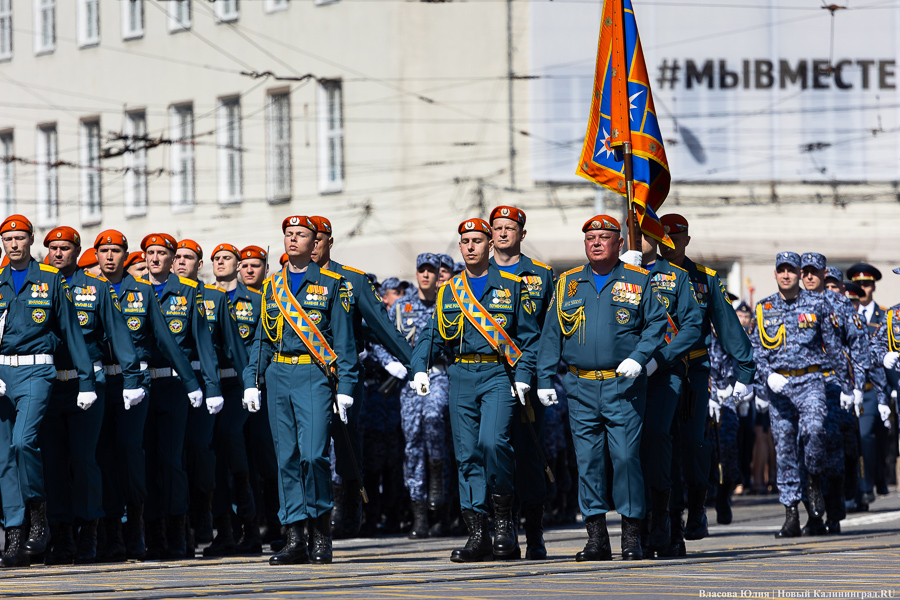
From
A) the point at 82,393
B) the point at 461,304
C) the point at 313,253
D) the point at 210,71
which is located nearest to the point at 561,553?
the point at 461,304

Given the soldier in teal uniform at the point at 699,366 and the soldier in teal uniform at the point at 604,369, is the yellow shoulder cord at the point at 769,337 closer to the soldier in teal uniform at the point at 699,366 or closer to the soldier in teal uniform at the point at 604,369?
the soldier in teal uniform at the point at 699,366

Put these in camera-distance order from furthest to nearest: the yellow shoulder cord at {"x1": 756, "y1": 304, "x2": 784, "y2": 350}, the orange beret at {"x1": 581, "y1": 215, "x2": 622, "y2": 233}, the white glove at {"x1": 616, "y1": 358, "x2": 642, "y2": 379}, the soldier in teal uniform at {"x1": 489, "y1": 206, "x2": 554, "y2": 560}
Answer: the yellow shoulder cord at {"x1": 756, "y1": 304, "x2": 784, "y2": 350} → the soldier in teal uniform at {"x1": 489, "y1": 206, "x2": 554, "y2": 560} → the orange beret at {"x1": 581, "y1": 215, "x2": 622, "y2": 233} → the white glove at {"x1": 616, "y1": 358, "x2": 642, "y2": 379}

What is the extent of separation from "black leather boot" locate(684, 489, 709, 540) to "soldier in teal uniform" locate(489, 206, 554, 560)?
1.71m

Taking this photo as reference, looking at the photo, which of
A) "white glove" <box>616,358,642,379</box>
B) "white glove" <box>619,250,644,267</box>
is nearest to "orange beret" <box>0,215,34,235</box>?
"white glove" <box>619,250,644,267</box>

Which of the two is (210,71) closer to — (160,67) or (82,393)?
(160,67)

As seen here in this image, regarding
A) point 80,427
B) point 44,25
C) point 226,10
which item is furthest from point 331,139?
point 80,427

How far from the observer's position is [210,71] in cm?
3556

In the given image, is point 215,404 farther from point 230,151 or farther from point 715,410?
point 230,151

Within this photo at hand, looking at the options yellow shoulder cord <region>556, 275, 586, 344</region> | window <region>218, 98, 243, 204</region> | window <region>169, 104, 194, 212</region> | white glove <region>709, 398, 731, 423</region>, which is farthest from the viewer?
window <region>169, 104, 194, 212</region>

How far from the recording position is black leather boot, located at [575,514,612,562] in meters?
10.3

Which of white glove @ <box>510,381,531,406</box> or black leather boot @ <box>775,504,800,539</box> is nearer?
white glove @ <box>510,381,531,406</box>

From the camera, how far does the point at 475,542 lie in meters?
10.5

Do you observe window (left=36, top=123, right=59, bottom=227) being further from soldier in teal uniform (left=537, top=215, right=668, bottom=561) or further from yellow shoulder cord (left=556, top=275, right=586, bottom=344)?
soldier in teal uniform (left=537, top=215, right=668, bottom=561)

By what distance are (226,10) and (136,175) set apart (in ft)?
15.6
